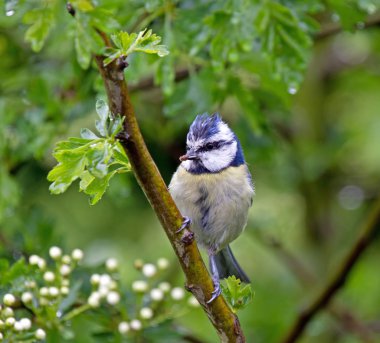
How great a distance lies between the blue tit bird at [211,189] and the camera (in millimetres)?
3617

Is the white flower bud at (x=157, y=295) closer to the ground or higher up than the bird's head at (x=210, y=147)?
closer to the ground

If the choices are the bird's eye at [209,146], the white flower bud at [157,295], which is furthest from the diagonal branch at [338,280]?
the white flower bud at [157,295]

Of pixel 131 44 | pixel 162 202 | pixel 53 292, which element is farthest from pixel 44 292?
pixel 131 44

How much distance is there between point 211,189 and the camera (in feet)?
12.0

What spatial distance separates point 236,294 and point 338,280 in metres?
1.66

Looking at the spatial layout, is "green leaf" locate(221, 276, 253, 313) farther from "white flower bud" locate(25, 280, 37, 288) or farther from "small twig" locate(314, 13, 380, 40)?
"small twig" locate(314, 13, 380, 40)

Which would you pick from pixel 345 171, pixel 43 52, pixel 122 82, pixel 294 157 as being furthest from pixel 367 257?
pixel 122 82

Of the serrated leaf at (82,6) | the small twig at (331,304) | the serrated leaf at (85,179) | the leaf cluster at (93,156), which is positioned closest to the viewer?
the leaf cluster at (93,156)

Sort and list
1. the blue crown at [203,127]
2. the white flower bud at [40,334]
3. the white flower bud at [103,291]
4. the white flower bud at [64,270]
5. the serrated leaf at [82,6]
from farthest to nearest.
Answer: the blue crown at [203,127] < the white flower bud at [103,291] < the white flower bud at [64,270] < the white flower bud at [40,334] < the serrated leaf at [82,6]

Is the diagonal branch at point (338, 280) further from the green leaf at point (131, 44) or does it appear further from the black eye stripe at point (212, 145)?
the green leaf at point (131, 44)

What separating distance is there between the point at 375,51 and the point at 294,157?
3.28ft

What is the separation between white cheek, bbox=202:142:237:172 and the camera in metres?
3.68

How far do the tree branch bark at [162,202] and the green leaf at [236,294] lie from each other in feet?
0.09

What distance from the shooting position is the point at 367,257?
5.96 m
